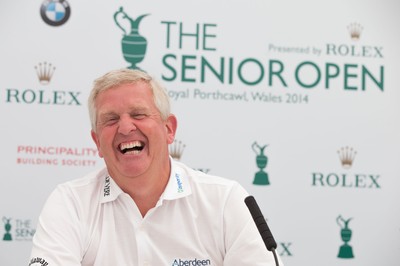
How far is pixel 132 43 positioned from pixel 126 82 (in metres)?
1.32

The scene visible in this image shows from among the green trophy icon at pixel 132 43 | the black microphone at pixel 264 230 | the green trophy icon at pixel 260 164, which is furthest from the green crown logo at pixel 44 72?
the black microphone at pixel 264 230

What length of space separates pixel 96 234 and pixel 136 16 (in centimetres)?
164

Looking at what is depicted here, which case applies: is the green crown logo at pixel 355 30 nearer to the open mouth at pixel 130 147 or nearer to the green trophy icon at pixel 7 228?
the open mouth at pixel 130 147

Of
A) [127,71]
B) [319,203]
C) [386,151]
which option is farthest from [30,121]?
[386,151]

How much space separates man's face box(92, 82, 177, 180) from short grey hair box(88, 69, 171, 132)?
15mm

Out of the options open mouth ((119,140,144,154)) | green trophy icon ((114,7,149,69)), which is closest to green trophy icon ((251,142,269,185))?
green trophy icon ((114,7,149,69))

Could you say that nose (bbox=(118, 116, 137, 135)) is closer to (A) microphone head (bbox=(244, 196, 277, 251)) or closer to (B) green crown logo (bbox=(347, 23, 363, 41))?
(A) microphone head (bbox=(244, 196, 277, 251))

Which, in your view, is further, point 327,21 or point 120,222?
point 327,21

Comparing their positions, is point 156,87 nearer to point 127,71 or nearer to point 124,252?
point 127,71

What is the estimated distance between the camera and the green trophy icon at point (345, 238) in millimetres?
3217

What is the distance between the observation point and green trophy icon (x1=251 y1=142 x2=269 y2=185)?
318 centimetres

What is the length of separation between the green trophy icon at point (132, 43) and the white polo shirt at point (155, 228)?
4.21ft

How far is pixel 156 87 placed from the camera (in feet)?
6.35

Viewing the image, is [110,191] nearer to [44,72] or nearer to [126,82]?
[126,82]
